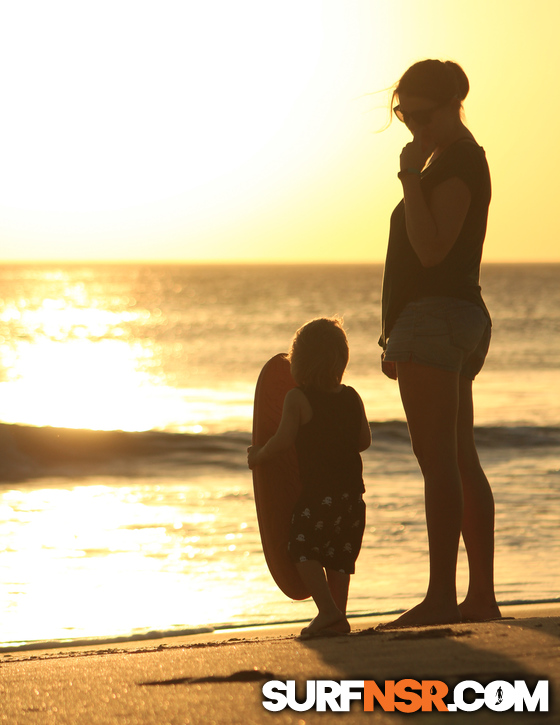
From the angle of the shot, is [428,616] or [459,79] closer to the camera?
[428,616]

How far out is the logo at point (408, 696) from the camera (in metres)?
2.05

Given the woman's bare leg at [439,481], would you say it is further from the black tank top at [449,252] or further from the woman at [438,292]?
the black tank top at [449,252]

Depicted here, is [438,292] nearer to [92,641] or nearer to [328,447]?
[328,447]

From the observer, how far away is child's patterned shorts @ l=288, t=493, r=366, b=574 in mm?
3260

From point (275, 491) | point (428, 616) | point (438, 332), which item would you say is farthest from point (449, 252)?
point (428, 616)

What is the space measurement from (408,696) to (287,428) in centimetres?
130

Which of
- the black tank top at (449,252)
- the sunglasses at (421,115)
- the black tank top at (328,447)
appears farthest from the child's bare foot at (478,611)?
the sunglasses at (421,115)

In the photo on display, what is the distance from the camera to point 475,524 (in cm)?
326

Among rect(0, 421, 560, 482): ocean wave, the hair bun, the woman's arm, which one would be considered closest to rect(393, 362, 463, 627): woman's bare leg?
the woman's arm

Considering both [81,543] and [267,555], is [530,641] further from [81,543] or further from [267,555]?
[81,543]

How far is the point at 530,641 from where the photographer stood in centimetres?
252

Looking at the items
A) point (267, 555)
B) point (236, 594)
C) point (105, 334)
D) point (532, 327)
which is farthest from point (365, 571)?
point (105, 334)

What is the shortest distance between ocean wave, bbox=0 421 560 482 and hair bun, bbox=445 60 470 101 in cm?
715

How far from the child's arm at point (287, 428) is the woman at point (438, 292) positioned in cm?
35
